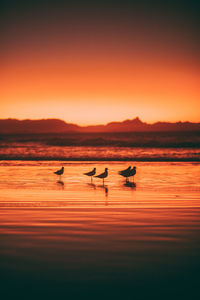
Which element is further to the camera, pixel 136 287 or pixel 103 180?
pixel 103 180

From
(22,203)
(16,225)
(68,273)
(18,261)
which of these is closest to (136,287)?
(68,273)

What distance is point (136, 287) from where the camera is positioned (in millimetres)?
4602

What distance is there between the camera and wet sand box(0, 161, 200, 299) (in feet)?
15.1

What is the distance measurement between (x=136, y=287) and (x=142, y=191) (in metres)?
9.74

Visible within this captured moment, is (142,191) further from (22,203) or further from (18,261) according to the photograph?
(18,261)

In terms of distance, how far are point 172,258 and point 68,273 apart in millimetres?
1701

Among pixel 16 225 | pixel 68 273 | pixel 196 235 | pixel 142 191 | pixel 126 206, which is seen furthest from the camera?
pixel 142 191

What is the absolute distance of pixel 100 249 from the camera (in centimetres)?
601

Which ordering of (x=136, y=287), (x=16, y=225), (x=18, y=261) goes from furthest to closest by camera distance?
(x=16, y=225), (x=18, y=261), (x=136, y=287)

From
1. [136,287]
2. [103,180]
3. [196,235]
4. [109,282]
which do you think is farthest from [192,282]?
[103,180]

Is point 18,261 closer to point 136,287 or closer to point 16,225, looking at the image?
point 136,287

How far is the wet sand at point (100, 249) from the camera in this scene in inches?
181

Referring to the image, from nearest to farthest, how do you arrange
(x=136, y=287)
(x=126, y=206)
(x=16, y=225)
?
(x=136, y=287), (x=16, y=225), (x=126, y=206)

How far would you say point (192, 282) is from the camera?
4.74 meters
